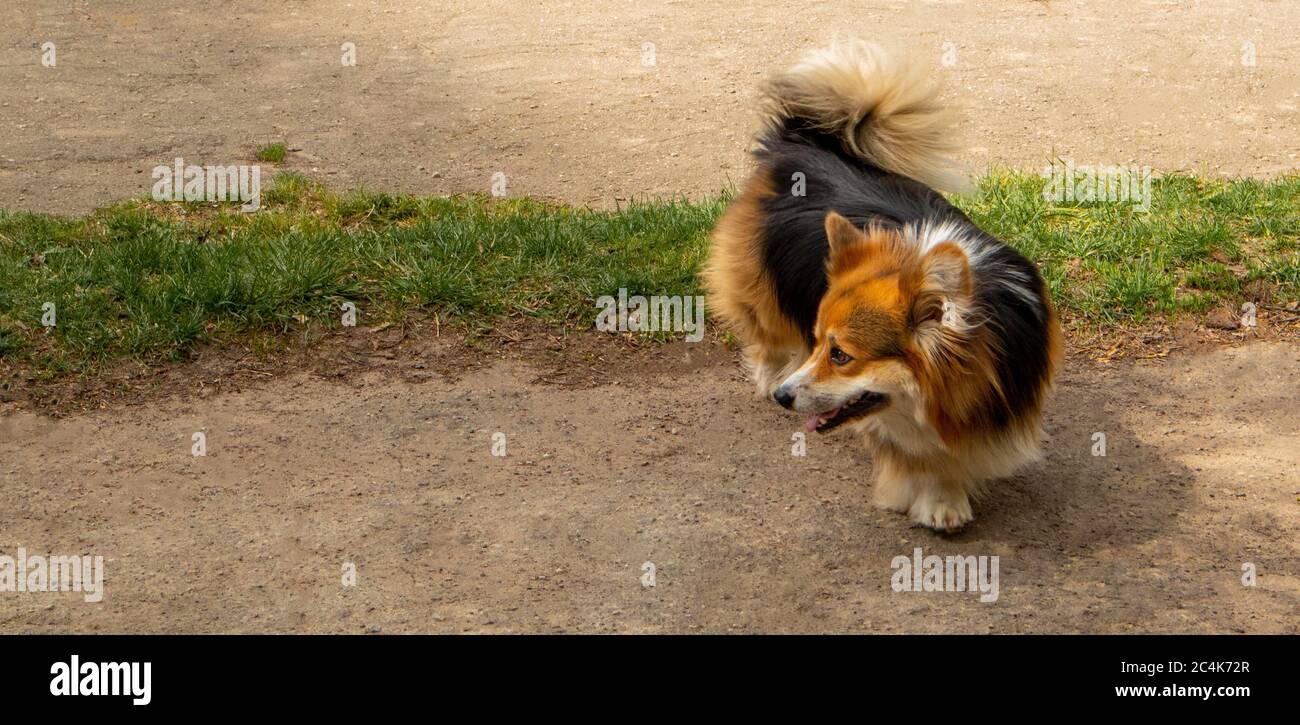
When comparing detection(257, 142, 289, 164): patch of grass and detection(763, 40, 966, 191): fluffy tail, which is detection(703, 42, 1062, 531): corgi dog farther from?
detection(257, 142, 289, 164): patch of grass

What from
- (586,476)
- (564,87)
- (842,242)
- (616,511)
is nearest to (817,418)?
(842,242)

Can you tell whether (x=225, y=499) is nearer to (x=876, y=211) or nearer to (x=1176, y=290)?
(x=876, y=211)

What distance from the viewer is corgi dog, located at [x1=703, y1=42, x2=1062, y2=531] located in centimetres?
463

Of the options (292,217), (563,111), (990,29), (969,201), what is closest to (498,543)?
(292,217)

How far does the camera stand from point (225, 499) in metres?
5.40

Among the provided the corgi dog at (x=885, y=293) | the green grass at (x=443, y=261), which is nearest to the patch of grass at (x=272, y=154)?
the green grass at (x=443, y=261)

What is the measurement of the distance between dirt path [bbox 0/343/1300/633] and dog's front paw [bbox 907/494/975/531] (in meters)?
0.06

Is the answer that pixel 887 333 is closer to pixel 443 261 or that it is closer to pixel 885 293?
pixel 885 293

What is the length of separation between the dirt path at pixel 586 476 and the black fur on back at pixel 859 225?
735 mm

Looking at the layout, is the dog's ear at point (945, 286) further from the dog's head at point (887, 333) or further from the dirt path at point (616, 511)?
the dirt path at point (616, 511)

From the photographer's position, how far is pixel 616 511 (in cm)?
530

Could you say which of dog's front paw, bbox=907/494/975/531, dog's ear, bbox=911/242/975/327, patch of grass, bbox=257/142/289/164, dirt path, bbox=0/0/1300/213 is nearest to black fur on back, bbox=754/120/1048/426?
dog's ear, bbox=911/242/975/327

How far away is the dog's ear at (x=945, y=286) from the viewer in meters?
4.48

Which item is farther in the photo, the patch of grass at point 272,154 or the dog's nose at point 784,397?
the patch of grass at point 272,154
